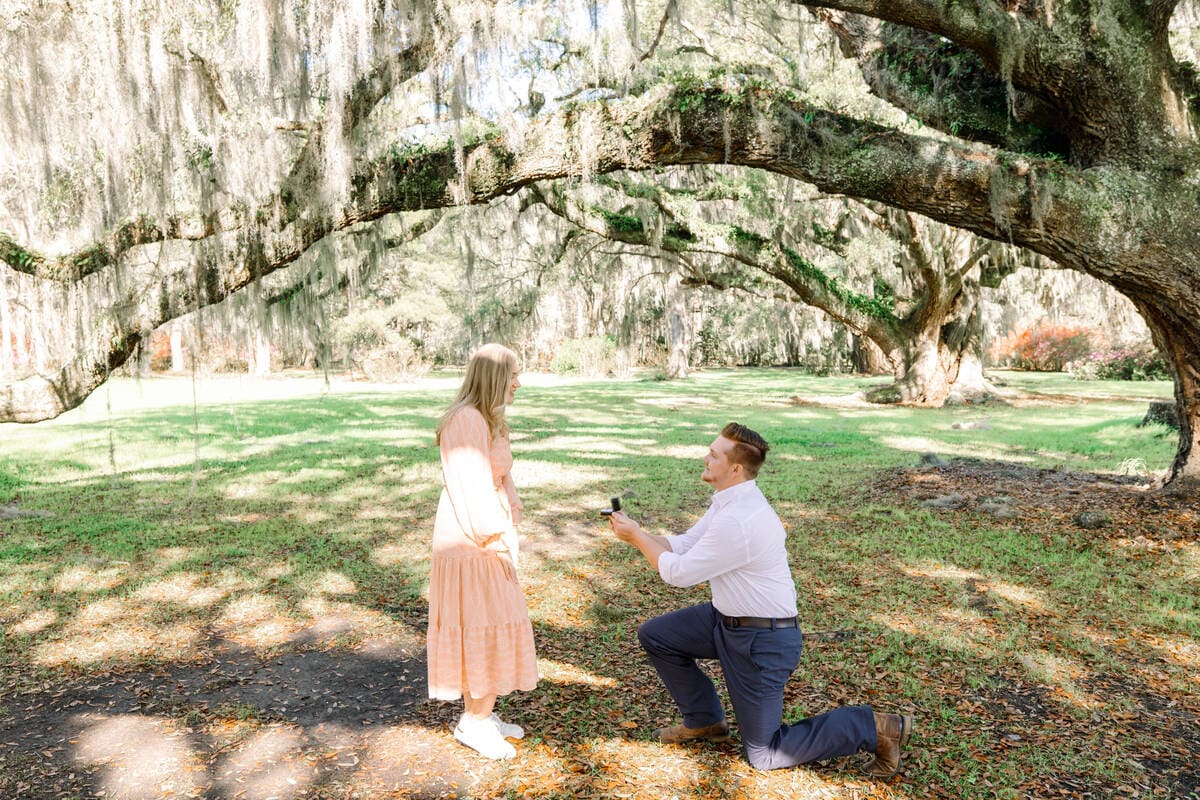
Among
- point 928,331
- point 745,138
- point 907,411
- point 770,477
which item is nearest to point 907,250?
point 928,331

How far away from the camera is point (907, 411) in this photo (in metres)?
15.6

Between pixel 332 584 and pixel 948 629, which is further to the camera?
pixel 332 584

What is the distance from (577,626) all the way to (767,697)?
1.91 metres

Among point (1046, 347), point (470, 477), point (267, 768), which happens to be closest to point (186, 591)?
point (267, 768)

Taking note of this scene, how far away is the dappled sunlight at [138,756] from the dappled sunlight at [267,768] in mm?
122

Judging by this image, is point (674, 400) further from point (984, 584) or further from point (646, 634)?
point (646, 634)

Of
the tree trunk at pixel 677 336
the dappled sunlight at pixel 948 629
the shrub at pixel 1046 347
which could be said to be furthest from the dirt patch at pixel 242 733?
the shrub at pixel 1046 347

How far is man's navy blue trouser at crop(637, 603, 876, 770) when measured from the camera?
8.98 feet

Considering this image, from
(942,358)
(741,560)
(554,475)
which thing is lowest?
(554,475)

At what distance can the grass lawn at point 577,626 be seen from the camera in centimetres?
293

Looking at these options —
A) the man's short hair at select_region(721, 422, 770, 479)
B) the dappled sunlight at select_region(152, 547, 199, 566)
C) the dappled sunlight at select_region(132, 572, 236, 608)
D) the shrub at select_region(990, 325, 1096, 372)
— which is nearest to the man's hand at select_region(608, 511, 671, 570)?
the man's short hair at select_region(721, 422, 770, 479)

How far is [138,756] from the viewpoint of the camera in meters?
3.04

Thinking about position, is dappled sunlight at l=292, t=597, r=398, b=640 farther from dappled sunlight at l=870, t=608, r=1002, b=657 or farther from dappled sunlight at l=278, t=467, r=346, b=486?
dappled sunlight at l=278, t=467, r=346, b=486

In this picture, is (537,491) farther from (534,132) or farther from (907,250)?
(907,250)
